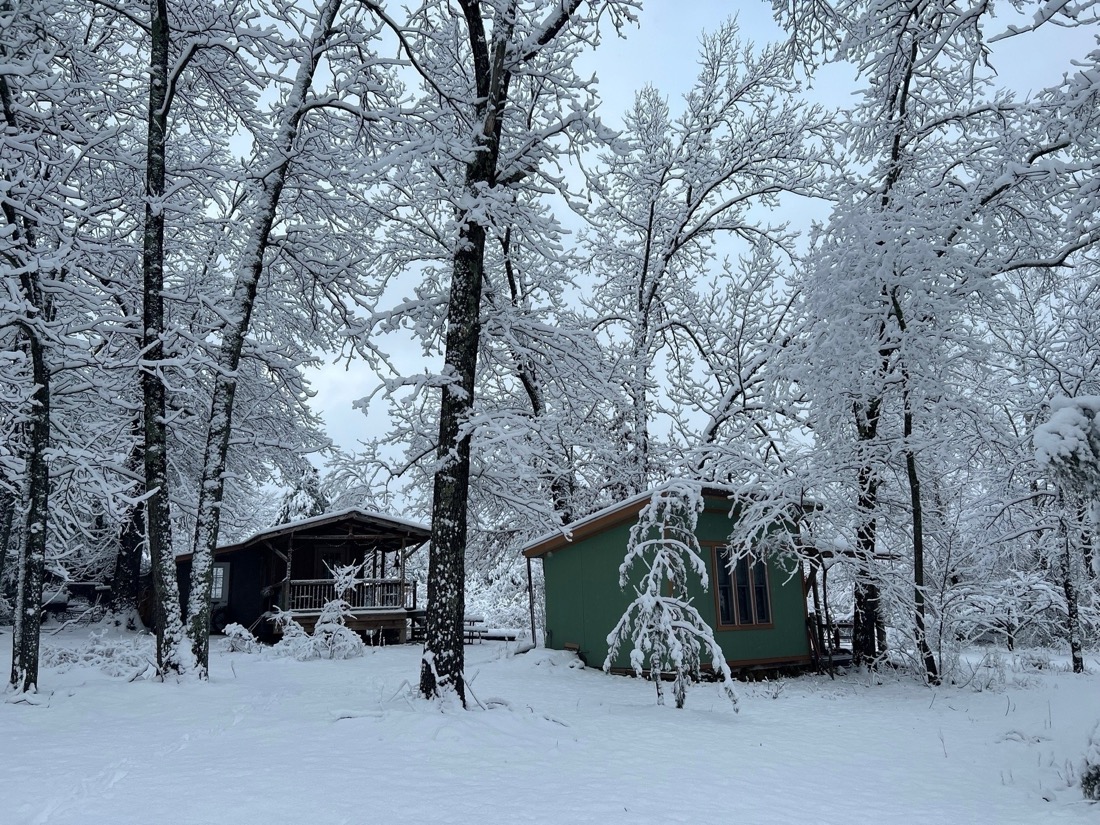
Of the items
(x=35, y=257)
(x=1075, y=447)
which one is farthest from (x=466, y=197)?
(x=1075, y=447)

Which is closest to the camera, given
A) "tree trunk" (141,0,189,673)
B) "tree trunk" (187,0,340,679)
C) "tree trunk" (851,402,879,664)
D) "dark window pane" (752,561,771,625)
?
"tree trunk" (141,0,189,673)

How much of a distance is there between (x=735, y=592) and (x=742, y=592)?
0.76 feet

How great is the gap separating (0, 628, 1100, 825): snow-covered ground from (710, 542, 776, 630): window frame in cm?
318

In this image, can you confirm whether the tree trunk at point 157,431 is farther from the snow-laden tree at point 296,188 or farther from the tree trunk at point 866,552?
the tree trunk at point 866,552

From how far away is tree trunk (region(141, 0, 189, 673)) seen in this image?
10.4 meters

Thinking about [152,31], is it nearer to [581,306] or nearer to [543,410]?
[543,410]

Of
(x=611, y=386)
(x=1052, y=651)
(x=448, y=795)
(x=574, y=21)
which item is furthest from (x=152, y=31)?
(x=1052, y=651)

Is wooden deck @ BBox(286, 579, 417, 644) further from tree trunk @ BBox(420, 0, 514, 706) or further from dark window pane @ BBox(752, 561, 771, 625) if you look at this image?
tree trunk @ BBox(420, 0, 514, 706)

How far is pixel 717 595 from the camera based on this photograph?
48.5 feet

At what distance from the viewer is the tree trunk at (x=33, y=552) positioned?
894cm

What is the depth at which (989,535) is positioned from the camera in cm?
1938

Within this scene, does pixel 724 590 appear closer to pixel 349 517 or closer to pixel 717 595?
pixel 717 595

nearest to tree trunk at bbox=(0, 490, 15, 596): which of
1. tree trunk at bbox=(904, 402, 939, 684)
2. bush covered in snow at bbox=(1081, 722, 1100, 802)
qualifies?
tree trunk at bbox=(904, 402, 939, 684)

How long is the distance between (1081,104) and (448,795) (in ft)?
28.9
